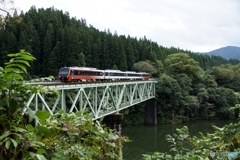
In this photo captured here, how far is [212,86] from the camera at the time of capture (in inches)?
1681

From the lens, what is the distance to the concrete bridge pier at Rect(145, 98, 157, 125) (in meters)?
38.5

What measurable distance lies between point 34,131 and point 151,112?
37.5m

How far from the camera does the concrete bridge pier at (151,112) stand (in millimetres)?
38469

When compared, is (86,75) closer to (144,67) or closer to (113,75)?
(113,75)

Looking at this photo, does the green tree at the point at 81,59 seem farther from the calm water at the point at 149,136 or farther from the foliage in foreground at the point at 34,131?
the foliage in foreground at the point at 34,131

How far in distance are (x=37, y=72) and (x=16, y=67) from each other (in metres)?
40.2

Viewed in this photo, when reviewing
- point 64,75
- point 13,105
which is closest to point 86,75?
point 64,75

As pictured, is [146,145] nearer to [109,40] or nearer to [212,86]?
[212,86]

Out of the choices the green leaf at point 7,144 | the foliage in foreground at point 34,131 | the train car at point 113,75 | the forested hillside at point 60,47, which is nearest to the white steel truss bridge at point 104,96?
the train car at point 113,75

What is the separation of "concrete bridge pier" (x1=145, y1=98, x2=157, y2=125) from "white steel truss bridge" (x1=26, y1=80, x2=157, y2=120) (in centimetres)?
106

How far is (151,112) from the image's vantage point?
38.6m

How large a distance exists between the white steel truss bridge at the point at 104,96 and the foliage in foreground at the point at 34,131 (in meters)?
11.0

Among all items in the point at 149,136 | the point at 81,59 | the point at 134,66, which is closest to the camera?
the point at 149,136

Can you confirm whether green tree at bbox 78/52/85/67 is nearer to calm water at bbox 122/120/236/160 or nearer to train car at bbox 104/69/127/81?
train car at bbox 104/69/127/81
